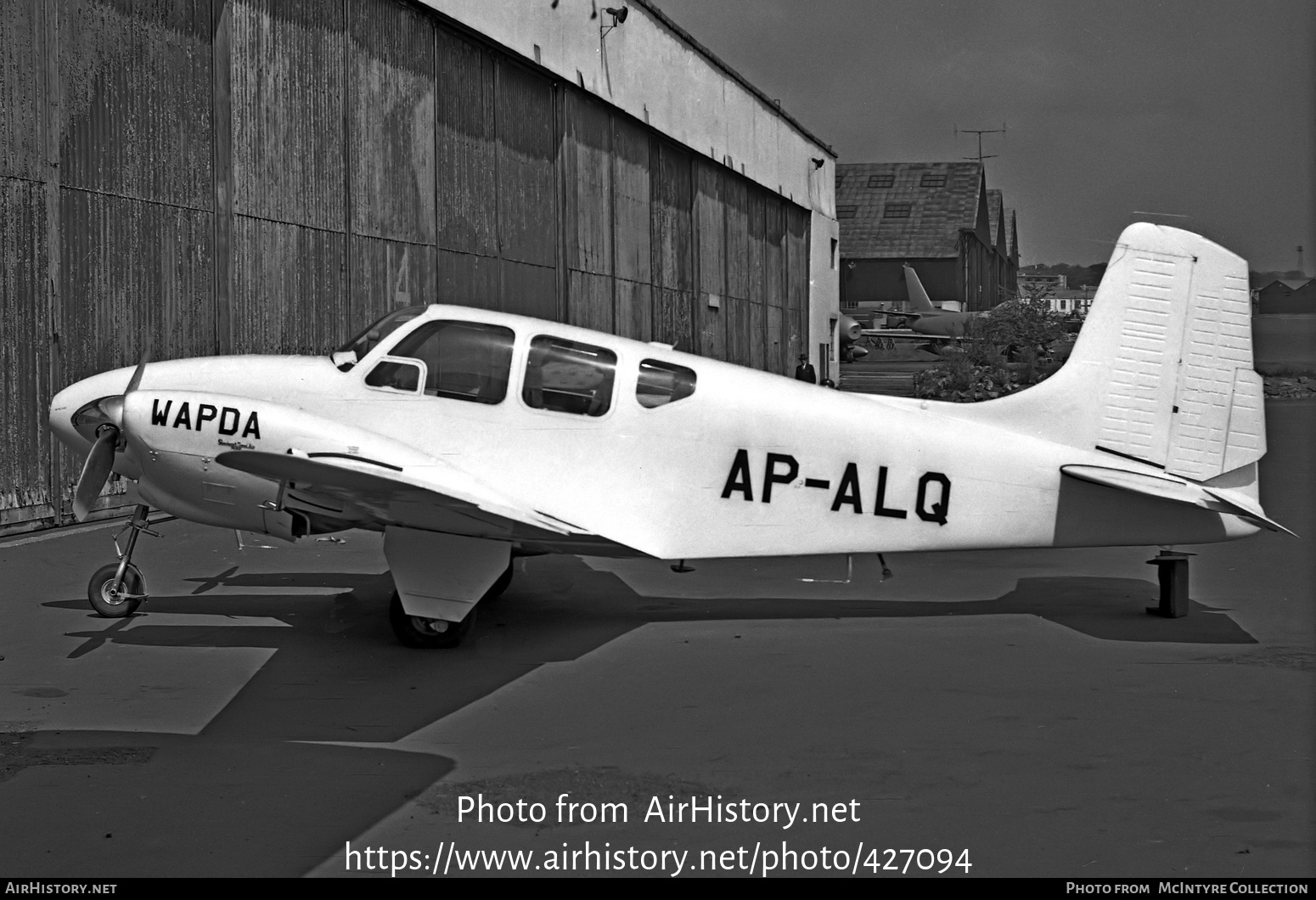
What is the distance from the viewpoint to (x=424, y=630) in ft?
28.5

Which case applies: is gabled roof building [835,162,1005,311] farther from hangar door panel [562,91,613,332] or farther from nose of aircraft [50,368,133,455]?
nose of aircraft [50,368,133,455]

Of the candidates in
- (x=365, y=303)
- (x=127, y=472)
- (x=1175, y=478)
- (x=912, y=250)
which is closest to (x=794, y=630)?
(x=1175, y=478)

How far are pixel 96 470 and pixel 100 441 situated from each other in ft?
0.72

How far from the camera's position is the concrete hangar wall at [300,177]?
1414 cm

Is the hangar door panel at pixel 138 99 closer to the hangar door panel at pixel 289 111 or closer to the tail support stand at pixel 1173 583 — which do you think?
the hangar door panel at pixel 289 111

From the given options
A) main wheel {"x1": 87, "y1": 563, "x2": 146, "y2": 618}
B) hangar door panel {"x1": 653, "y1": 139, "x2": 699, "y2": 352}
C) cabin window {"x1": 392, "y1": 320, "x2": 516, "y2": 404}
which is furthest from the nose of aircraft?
hangar door panel {"x1": 653, "y1": 139, "x2": 699, "y2": 352}

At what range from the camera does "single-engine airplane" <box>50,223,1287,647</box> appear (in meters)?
8.78

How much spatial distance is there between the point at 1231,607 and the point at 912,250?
295 feet

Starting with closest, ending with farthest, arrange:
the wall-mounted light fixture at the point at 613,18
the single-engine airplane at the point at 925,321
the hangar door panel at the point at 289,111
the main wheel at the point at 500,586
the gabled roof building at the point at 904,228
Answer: the main wheel at the point at 500,586 < the hangar door panel at the point at 289,111 < the wall-mounted light fixture at the point at 613,18 < the single-engine airplane at the point at 925,321 < the gabled roof building at the point at 904,228

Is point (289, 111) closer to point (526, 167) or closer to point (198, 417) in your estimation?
point (526, 167)

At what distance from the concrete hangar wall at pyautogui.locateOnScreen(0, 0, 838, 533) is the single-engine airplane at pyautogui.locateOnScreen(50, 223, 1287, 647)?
605 cm

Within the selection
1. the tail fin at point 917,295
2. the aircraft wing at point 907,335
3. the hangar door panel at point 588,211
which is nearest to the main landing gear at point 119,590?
the hangar door panel at point 588,211

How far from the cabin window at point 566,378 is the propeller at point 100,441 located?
263 centimetres

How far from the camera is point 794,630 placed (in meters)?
9.43
